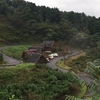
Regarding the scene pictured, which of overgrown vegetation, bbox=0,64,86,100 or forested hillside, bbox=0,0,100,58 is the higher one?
forested hillside, bbox=0,0,100,58

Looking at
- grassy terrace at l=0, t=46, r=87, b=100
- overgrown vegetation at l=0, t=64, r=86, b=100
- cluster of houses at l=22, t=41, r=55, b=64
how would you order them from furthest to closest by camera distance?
1. cluster of houses at l=22, t=41, r=55, b=64
2. grassy terrace at l=0, t=46, r=87, b=100
3. overgrown vegetation at l=0, t=64, r=86, b=100

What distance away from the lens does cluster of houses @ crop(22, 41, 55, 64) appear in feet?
113

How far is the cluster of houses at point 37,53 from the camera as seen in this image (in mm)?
34500

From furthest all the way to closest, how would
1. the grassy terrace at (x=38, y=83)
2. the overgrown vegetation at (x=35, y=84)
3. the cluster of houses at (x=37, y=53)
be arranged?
the cluster of houses at (x=37, y=53), the grassy terrace at (x=38, y=83), the overgrown vegetation at (x=35, y=84)

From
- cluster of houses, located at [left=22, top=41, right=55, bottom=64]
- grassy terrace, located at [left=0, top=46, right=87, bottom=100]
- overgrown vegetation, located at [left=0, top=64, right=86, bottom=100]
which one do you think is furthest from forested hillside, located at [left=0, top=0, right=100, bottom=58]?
overgrown vegetation, located at [left=0, top=64, right=86, bottom=100]

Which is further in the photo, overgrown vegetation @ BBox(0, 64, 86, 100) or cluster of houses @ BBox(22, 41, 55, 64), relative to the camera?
cluster of houses @ BBox(22, 41, 55, 64)

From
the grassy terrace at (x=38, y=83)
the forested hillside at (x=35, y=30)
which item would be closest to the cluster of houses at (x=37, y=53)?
the grassy terrace at (x=38, y=83)

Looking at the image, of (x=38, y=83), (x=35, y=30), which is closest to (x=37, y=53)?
(x=38, y=83)

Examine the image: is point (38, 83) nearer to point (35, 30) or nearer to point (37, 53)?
point (37, 53)

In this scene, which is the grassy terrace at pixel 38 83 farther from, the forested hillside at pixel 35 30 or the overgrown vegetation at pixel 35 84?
the forested hillside at pixel 35 30

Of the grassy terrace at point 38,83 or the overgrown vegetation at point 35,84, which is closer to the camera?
the overgrown vegetation at point 35,84

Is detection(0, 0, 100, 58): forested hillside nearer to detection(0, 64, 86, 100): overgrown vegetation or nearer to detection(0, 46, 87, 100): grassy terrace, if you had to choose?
detection(0, 46, 87, 100): grassy terrace

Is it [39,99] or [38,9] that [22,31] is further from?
[39,99]

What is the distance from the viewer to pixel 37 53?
1511 inches
